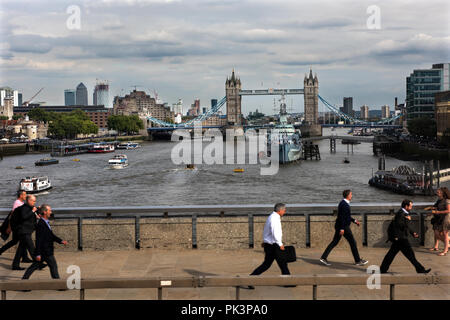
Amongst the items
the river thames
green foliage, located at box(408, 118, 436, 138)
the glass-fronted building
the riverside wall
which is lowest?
the river thames

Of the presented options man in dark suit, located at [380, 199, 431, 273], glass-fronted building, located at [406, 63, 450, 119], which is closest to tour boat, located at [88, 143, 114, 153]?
glass-fronted building, located at [406, 63, 450, 119]

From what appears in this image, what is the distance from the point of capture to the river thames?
34000mm

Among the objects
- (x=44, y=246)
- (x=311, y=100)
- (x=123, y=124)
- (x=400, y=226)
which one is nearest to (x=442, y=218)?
(x=400, y=226)

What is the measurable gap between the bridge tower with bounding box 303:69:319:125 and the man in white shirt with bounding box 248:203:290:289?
18930 cm

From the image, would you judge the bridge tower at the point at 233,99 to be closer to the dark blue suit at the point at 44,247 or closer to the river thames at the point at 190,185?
the river thames at the point at 190,185

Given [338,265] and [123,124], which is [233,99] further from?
[338,265]

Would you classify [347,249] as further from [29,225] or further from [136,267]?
[29,225]

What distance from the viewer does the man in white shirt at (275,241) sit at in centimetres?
666

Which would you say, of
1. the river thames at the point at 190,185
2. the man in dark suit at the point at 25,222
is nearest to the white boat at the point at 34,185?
the river thames at the point at 190,185

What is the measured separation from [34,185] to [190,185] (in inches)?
420

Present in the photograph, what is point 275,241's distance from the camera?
6699 mm

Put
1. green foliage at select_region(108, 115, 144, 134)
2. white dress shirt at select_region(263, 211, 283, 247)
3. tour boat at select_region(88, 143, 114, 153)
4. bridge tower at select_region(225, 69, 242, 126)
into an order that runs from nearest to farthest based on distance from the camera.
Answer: white dress shirt at select_region(263, 211, 283, 247), tour boat at select_region(88, 143, 114, 153), green foliage at select_region(108, 115, 144, 134), bridge tower at select_region(225, 69, 242, 126)

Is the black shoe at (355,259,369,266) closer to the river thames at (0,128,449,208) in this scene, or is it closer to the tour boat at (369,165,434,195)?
the river thames at (0,128,449,208)
